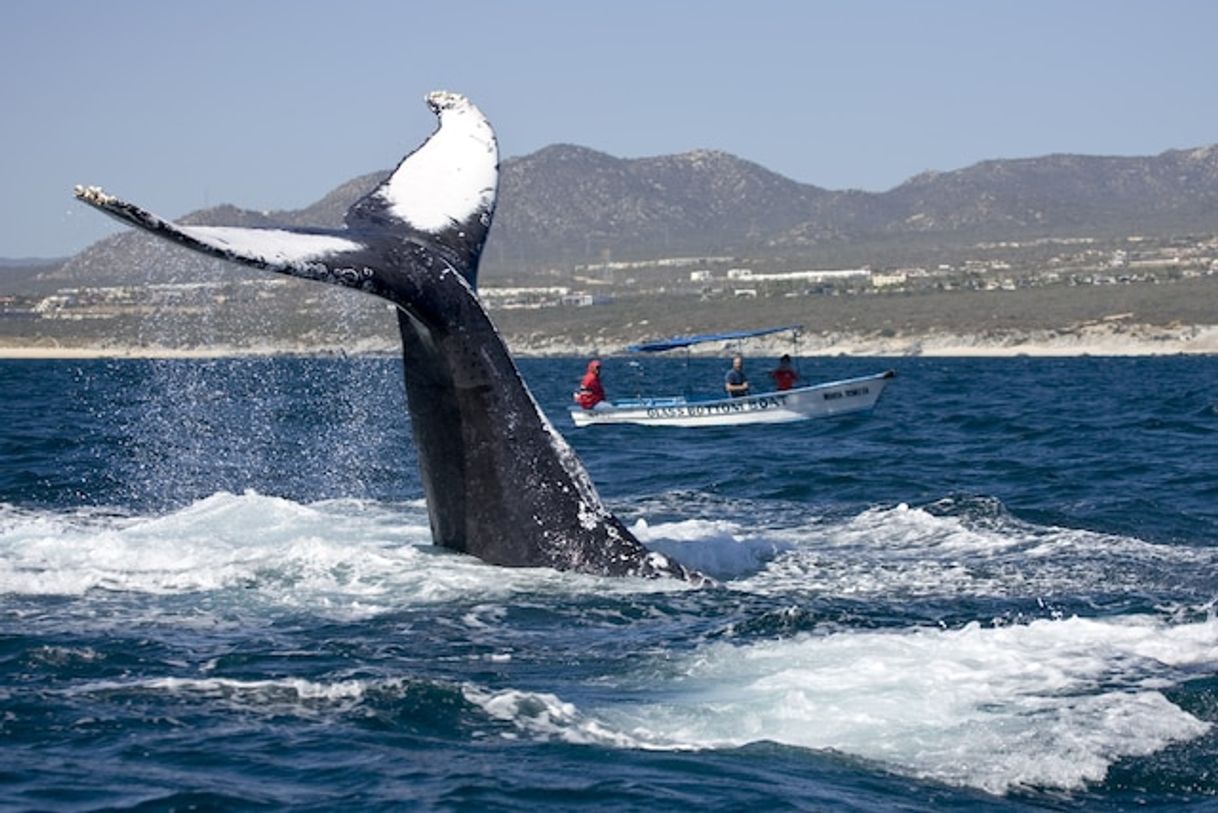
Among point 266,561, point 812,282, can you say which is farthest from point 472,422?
point 812,282

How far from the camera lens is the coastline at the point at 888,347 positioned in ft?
332

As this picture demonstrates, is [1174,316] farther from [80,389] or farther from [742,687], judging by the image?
[742,687]

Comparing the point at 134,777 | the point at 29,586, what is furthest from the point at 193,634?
the point at 134,777

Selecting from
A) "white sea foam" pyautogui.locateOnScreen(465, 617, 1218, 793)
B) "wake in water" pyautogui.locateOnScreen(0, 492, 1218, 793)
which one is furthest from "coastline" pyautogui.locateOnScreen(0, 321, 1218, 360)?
"white sea foam" pyautogui.locateOnScreen(465, 617, 1218, 793)

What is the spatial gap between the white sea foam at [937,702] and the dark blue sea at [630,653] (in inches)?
1.0

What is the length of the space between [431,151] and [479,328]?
6.18ft

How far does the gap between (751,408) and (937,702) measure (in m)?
28.3

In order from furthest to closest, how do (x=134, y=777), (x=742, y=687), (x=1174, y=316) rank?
(x=1174, y=316)
(x=742, y=687)
(x=134, y=777)

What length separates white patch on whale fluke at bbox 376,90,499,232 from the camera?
533 inches

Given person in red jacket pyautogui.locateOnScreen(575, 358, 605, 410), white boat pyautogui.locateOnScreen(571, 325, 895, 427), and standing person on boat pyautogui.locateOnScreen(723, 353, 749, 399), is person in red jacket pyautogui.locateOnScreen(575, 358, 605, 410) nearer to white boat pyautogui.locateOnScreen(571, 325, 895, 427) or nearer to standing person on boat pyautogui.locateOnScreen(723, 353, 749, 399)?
white boat pyautogui.locateOnScreen(571, 325, 895, 427)

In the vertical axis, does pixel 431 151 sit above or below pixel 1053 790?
above

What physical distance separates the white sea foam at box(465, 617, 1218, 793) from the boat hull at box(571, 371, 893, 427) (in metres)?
26.3

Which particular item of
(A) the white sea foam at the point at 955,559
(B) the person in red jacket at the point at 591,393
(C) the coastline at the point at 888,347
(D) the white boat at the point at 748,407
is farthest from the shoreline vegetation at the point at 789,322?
(A) the white sea foam at the point at 955,559

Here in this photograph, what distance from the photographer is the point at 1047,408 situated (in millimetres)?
38656
